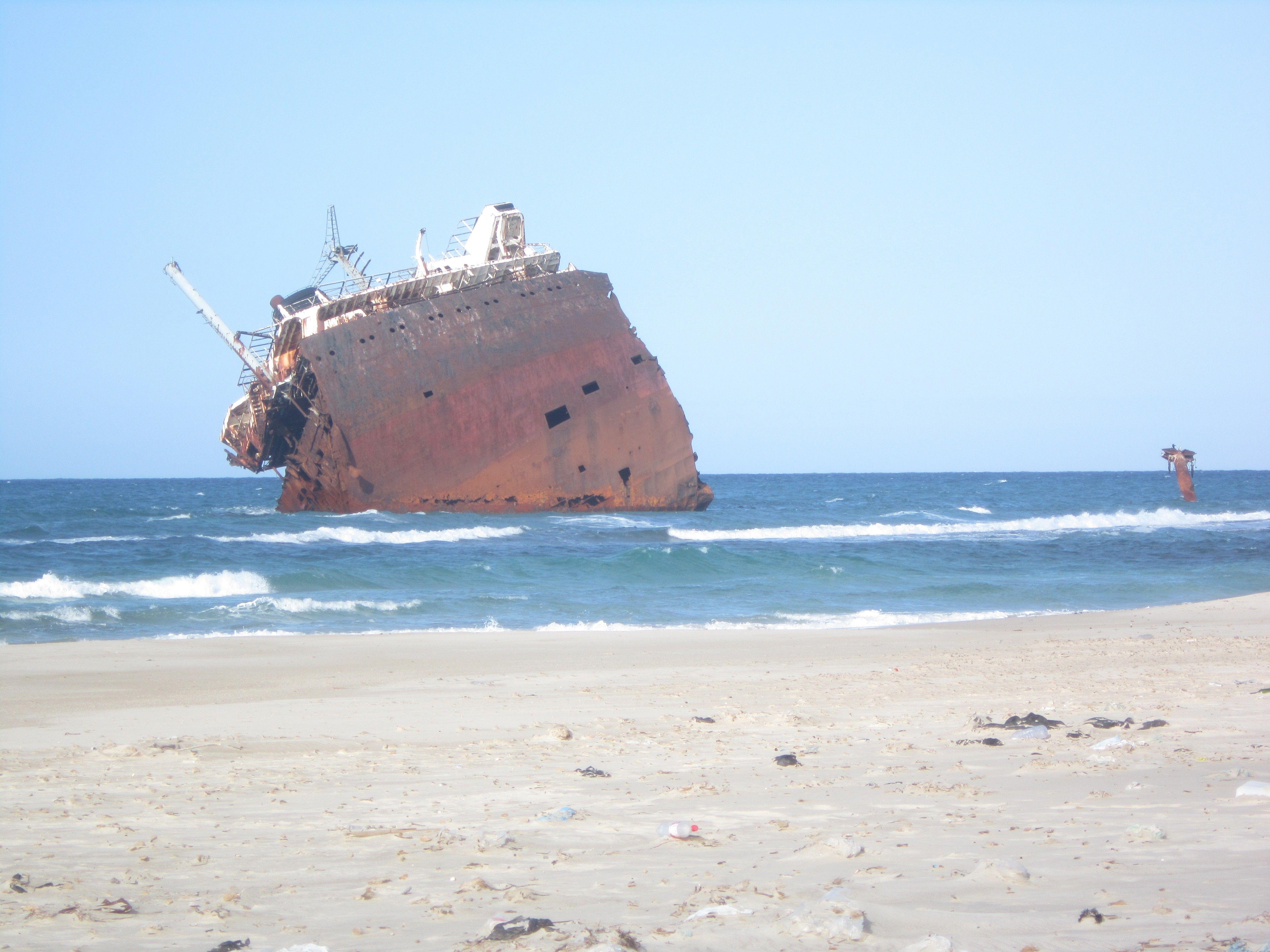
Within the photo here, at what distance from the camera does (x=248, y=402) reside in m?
22.3

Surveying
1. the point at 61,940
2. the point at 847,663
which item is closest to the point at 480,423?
the point at 847,663

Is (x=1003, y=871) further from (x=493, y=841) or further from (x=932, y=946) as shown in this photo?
(x=493, y=841)

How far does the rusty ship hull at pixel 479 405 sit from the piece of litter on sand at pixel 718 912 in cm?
1883

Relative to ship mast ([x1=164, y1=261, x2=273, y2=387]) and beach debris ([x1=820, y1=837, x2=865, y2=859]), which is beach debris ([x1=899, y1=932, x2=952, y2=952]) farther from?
→ ship mast ([x1=164, y1=261, x2=273, y2=387])

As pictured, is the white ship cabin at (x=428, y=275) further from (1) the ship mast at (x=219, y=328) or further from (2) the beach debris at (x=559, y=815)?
(2) the beach debris at (x=559, y=815)

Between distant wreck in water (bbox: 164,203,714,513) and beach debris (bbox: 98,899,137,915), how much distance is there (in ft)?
59.2

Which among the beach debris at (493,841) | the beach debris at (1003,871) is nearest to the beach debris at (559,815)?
the beach debris at (493,841)

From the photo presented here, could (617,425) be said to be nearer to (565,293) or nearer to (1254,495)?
(565,293)

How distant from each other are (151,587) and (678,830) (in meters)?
14.2

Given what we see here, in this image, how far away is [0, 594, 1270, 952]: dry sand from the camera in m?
2.89

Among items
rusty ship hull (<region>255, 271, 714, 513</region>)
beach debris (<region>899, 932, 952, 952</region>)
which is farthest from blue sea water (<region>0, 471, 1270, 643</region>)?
beach debris (<region>899, 932, 952, 952</region>)

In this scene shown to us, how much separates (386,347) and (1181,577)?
1618cm

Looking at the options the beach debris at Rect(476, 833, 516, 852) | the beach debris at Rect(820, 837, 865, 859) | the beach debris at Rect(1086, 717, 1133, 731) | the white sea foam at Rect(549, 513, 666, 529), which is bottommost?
the beach debris at Rect(1086, 717, 1133, 731)

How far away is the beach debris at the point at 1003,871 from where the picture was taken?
3160 millimetres
